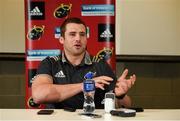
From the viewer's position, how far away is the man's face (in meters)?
2.45

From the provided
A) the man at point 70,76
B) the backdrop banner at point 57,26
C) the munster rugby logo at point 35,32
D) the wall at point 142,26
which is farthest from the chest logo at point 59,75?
the wall at point 142,26

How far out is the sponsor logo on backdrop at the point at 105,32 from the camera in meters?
2.89

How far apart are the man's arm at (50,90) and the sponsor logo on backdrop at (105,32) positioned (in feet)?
2.56

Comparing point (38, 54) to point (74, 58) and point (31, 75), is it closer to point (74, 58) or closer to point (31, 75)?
point (31, 75)

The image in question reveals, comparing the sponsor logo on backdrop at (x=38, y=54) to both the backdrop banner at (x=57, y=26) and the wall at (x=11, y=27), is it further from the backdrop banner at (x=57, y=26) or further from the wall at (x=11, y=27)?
the wall at (x=11, y=27)

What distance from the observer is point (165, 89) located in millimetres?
3543

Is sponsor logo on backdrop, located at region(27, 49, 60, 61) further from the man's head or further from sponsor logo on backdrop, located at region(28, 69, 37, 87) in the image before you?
the man's head

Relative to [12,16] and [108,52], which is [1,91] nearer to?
[12,16]

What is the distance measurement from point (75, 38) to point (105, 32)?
51 cm

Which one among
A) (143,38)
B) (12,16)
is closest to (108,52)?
(143,38)

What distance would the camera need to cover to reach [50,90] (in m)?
2.22

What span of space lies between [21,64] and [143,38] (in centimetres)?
134

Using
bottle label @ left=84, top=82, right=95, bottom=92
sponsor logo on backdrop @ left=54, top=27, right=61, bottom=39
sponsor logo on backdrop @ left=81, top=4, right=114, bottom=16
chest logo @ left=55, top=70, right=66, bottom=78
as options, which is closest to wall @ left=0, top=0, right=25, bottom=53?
sponsor logo on backdrop @ left=54, top=27, right=61, bottom=39

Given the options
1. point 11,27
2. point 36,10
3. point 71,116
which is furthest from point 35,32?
point 71,116
